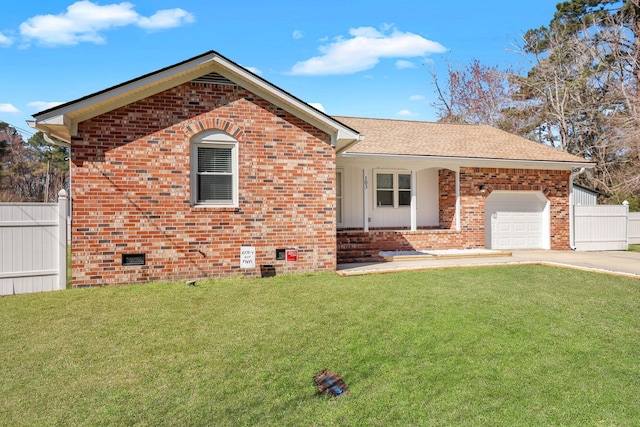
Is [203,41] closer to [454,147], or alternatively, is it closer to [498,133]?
[454,147]

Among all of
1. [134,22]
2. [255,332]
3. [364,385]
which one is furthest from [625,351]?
[134,22]

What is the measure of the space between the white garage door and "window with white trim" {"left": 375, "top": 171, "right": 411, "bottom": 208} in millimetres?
2829

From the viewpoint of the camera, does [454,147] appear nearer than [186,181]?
No

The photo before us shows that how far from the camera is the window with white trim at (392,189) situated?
1406 cm

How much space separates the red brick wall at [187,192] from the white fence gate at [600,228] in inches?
424

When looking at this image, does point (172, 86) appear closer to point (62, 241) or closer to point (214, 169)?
point (214, 169)

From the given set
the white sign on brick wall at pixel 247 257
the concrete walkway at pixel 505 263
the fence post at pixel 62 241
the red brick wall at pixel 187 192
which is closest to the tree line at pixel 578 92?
the concrete walkway at pixel 505 263

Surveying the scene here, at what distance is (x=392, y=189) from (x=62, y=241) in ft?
32.8

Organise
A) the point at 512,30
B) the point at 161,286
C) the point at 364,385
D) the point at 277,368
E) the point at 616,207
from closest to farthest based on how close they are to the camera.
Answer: the point at 364,385 → the point at 277,368 → the point at 161,286 → the point at 616,207 → the point at 512,30

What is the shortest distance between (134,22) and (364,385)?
54.4ft

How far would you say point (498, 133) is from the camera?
17.0 m

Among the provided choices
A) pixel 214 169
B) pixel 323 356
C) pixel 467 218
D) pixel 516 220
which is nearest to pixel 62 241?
pixel 214 169

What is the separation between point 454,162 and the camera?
1338cm

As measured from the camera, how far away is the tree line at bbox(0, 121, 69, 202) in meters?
43.9
